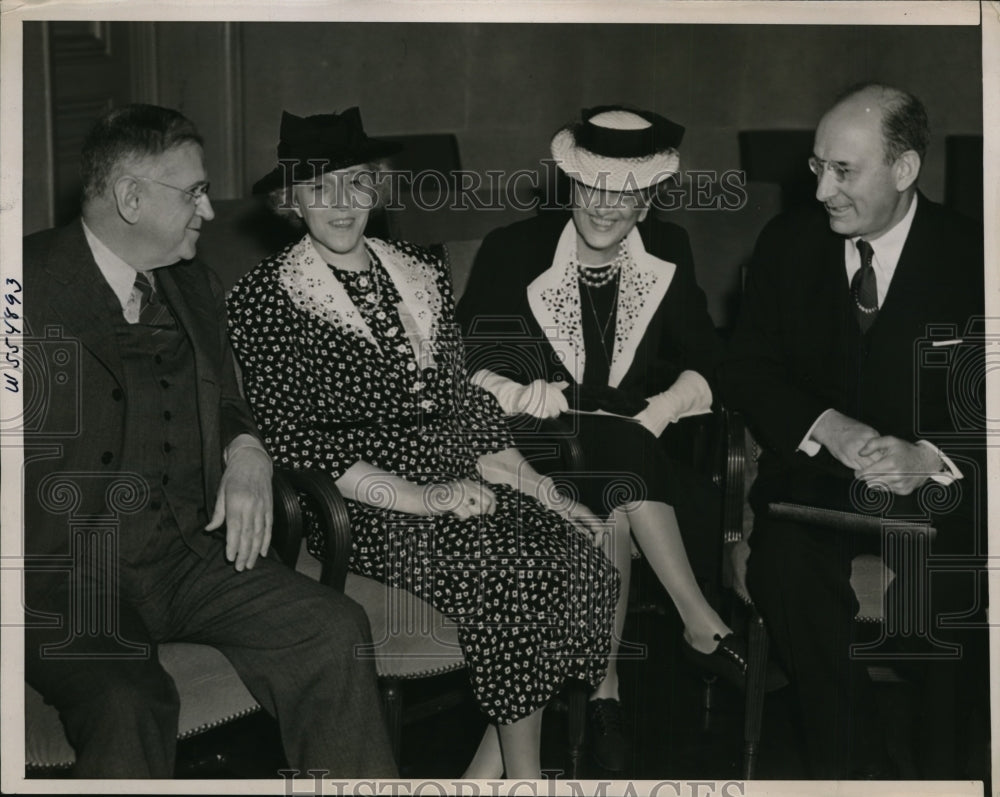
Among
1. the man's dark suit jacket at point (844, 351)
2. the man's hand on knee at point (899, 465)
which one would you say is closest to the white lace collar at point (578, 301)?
the man's dark suit jacket at point (844, 351)

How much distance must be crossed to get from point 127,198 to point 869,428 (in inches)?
76.1

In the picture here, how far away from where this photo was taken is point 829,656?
3.14 m

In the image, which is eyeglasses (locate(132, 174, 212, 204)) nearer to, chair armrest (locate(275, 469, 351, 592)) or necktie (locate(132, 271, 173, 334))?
necktie (locate(132, 271, 173, 334))

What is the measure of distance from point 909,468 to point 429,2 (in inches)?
65.5

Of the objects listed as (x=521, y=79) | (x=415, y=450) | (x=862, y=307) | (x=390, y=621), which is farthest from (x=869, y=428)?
(x=521, y=79)

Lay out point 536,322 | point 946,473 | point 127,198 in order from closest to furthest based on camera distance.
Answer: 1. point 127,198
2. point 946,473
3. point 536,322

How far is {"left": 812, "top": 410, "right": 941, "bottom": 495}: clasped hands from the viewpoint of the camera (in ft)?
10.3

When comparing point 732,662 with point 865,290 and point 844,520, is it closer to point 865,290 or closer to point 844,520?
point 844,520

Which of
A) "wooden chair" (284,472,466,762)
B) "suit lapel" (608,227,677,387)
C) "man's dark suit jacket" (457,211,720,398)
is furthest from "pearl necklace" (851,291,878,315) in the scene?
"wooden chair" (284,472,466,762)

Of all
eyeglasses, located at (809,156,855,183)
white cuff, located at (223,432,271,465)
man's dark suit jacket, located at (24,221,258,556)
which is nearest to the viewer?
man's dark suit jacket, located at (24,221,258,556)

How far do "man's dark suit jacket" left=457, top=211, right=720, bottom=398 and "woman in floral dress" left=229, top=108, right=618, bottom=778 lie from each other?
9.4 inches

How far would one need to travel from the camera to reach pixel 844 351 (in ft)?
10.8

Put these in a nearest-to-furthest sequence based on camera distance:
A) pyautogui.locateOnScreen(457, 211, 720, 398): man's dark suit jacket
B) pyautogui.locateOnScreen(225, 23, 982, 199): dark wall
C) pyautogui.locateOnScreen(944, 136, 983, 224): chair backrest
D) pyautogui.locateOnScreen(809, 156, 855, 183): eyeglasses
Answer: pyautogui.locateOnScreen(809, 156, 855, 183): eyeglasses
pyautogui.locateOnScreen(457, 211, 720, 398): man's dark suit jacket
pyautogui.locateOnScreen(944, 136, 983, 224): chair backrest
pyautogui.locateOnScreen(225, 23, 982, 199): dark wall

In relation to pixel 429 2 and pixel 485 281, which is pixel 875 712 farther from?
pixel 429 2
